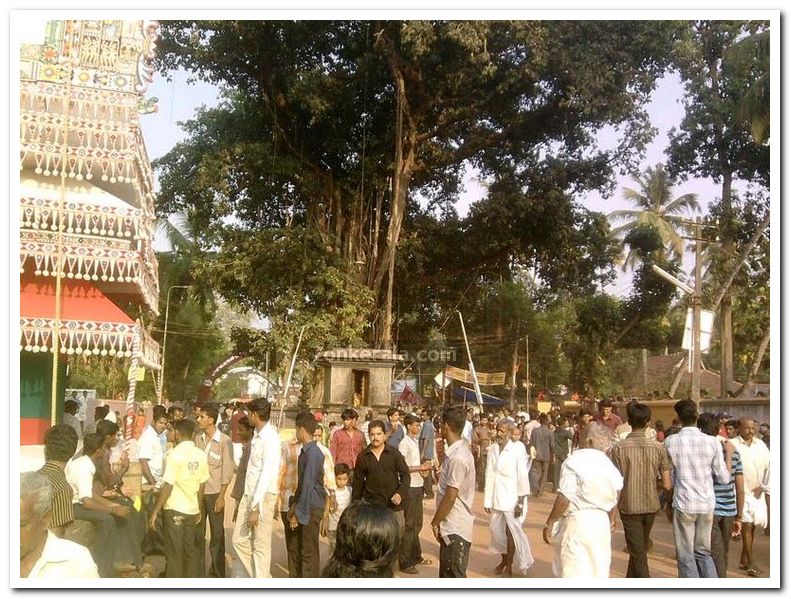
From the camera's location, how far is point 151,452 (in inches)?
308

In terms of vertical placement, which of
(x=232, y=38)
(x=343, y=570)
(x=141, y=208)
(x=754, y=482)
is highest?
(x=232, y=38)

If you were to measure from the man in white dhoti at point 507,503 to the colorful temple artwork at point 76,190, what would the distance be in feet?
13.2

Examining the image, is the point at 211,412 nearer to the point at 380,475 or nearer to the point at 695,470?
the point at 380,475

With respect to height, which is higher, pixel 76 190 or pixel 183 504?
pixel 76 190

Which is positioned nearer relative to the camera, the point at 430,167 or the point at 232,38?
the point at 232,38

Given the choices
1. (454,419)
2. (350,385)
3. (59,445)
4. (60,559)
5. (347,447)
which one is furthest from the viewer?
(350,385)

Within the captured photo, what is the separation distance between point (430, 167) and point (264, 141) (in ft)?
13.4

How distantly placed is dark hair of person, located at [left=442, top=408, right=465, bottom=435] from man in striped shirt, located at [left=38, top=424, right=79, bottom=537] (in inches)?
94.9

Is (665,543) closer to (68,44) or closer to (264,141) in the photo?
(68,44)

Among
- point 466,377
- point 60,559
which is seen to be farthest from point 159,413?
point 466,377

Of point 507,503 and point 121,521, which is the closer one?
point 121,521

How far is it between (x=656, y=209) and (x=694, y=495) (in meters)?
26.6
